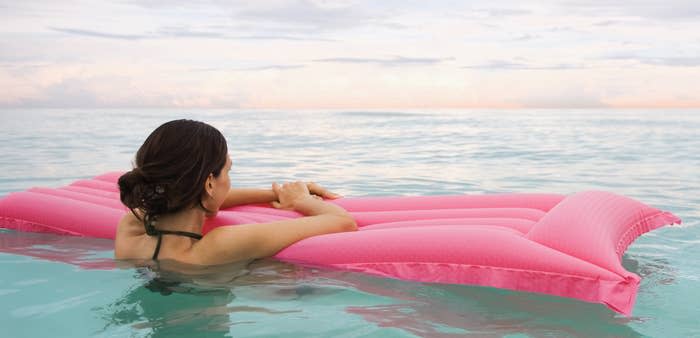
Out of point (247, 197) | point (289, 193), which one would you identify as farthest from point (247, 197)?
point (289, 193)

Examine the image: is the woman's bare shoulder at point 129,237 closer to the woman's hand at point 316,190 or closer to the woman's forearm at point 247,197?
the woman's forearm at point 247,197

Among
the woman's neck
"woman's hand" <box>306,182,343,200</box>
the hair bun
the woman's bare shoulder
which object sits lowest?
the woman's bare shoulder

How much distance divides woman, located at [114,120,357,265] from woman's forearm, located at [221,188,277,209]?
0.55 m

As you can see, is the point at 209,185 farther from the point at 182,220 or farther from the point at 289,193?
the point at 289,193

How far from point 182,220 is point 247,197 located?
985 millimetres

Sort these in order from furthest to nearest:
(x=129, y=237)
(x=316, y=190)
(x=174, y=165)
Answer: (x=316, y=190), (x=129, y=237), (x=174, y=165)

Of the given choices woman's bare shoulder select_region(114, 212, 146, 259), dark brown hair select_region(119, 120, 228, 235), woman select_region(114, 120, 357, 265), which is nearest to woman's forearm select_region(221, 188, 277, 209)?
woman select_region(114, 120, 357, 265)

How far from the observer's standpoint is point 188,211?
2416 millimetres

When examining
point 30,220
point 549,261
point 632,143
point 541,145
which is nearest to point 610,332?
point 549,261

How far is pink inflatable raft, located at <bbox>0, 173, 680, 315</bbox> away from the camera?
2.36 m

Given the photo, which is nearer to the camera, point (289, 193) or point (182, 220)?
point (182, 220)

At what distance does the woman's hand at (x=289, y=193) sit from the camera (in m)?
3.30

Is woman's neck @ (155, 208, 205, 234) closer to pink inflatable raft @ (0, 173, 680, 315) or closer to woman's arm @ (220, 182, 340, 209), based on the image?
pink inflatable raft @ (0, 173, 680, 315)

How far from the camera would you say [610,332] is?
217cm
